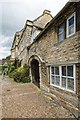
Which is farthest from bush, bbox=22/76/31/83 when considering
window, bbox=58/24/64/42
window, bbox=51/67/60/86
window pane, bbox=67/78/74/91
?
window pane, bbox=67/78/74/91

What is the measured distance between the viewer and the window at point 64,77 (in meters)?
7.15

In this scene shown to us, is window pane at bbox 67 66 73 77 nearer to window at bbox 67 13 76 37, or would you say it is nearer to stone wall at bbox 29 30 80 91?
stone wall at bbox 29 30 80 91

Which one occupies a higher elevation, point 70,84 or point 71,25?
point 71,25

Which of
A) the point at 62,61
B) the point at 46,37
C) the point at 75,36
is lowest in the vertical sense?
the point at 62,61

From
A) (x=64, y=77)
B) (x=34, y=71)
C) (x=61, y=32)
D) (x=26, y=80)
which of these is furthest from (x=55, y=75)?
(x=34, y=71)

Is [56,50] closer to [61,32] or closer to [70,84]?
[61,32]

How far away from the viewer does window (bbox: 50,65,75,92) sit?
7.15 metres

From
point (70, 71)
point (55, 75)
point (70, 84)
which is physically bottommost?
point (70, 84)

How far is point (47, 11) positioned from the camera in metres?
21.2

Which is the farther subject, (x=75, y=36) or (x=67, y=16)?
(x=67, y=16)

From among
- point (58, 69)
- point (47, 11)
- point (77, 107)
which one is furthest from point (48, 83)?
point (47, 11)

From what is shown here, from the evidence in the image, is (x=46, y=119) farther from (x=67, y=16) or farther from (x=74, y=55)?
(x=67, y=16)

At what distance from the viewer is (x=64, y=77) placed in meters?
8.14

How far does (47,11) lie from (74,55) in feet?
54.3
